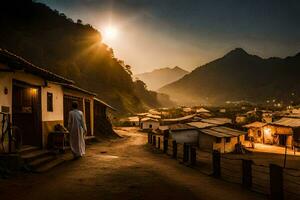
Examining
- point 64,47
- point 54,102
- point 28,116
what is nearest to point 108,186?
point 28,116

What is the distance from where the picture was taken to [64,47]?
77.8 meters

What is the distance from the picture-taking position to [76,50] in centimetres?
8112

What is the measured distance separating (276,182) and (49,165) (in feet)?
25.8

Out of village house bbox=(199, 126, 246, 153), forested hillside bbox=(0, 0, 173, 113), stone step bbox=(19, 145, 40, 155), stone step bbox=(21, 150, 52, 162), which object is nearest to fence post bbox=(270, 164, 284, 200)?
stone step bbox=(21, 150, 52, 162)

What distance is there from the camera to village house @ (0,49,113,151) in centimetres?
1029

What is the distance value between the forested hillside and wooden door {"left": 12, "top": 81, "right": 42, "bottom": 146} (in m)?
56.2

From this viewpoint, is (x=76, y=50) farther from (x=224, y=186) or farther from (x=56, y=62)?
(x=224, y=186)

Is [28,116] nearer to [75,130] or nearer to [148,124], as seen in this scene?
[75,130]

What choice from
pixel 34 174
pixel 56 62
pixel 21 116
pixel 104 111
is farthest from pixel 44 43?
pixel 34 174

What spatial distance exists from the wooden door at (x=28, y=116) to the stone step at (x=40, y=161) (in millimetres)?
1935

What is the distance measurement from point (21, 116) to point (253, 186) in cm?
1089

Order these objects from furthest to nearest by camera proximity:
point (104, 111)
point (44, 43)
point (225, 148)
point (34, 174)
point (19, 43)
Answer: point (44, 43) < point (19, 43) < point (225, 148) < point (104, 111) < point (34, 174)

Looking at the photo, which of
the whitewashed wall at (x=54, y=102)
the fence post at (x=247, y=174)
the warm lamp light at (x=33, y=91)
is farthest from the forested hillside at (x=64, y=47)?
the fence post at (x=247, y=174)

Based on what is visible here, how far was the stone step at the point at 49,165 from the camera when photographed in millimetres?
9734
